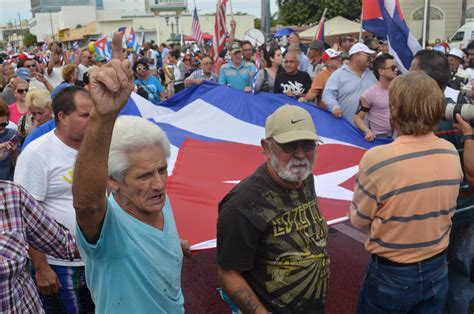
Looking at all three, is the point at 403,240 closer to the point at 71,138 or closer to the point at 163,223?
the point at 163,223

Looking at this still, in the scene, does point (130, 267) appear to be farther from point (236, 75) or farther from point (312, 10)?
point (312, 10)

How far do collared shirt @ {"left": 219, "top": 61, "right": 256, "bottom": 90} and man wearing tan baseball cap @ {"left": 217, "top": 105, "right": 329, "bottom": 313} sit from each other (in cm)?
588

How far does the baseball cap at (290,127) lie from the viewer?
93.3 inches

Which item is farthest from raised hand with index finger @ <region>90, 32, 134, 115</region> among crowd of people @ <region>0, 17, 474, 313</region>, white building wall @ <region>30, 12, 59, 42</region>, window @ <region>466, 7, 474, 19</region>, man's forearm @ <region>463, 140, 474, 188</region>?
white building wall @ <region>30, 12, 59, 42</region>

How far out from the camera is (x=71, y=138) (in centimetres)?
306

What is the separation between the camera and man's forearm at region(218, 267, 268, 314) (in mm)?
2324

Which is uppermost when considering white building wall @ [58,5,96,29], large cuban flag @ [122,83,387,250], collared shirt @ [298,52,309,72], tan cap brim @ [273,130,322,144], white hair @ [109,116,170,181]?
white building wall @ [58,5,96,29]

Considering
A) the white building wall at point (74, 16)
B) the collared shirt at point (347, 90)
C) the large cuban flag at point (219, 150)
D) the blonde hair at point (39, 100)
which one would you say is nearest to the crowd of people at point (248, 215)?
the large cuban flag at point (219, 150)

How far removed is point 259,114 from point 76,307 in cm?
340

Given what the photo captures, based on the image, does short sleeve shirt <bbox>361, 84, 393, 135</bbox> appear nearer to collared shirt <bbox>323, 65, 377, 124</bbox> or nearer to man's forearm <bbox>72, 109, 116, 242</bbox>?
collared shirt <bbox>323, 65, 377, 124</bbox>

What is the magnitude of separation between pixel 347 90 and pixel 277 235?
3819mm

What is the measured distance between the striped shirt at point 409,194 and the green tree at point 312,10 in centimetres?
4698

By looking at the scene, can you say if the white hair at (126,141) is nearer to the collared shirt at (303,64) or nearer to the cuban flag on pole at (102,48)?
the collared shirt at (303,64)

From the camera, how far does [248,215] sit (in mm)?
2279
